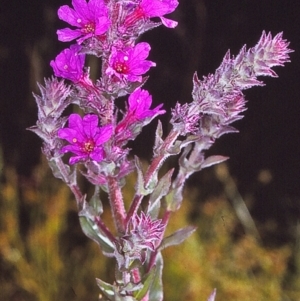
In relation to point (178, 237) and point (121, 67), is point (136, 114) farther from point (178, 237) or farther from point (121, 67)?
point (178, 237)

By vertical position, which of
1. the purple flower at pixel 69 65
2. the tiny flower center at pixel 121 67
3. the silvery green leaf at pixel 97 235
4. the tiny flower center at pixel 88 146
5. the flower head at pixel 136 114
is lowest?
the silvery green leaf at pixel 97 235

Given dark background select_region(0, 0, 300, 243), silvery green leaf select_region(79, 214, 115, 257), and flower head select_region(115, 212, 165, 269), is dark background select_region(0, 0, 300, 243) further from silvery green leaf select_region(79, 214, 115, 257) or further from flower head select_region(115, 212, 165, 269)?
flower head select_region(115, 212, 165, 269)

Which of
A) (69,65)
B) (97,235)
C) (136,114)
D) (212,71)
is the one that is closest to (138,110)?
(136,114)

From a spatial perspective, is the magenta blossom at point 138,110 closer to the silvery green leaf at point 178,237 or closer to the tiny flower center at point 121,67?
the tiny flower center at point 121,67

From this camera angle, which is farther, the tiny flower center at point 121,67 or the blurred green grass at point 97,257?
the blurred green grass at point 97,257

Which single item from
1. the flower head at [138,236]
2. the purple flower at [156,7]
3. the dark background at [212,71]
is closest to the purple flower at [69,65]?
the purple flower at [156,7]

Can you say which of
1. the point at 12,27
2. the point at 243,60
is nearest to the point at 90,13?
the point at 243,60
